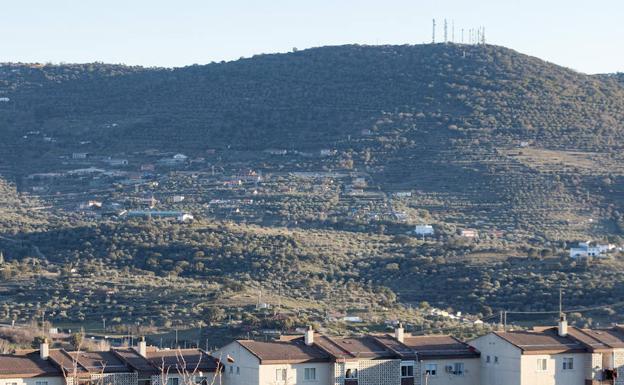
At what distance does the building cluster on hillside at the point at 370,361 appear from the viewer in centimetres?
4256

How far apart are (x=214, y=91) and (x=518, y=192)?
4029 centimetres

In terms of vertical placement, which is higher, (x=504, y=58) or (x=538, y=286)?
(x=504, y=58)

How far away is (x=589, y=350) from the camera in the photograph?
45.5 meters

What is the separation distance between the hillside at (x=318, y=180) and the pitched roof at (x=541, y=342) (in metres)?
20.3

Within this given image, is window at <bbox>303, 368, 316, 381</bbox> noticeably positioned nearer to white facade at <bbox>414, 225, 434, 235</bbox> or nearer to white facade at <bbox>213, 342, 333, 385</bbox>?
white facade at <bbox>213, 342, 333, 385</bbox>

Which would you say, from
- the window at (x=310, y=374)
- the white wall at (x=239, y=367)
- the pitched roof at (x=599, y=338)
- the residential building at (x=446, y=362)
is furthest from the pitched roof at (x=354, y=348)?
the pitched roof at (x=599, y=338)

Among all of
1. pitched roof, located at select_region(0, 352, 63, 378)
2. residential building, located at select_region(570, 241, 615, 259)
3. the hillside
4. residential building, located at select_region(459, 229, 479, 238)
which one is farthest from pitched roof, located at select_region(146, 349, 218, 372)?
residential building, located at select_region(459, 229, 479, 238)

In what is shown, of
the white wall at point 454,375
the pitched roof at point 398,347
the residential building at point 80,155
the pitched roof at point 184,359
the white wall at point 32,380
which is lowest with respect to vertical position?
the white wall at point 454,375

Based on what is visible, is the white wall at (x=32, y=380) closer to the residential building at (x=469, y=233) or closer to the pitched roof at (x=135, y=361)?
the pitched roof at (x=135, y=361)

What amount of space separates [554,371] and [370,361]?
511cm

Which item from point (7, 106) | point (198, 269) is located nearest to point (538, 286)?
point (198, 269)

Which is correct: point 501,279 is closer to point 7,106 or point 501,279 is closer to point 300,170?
point 300,170

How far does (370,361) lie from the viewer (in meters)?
44.3

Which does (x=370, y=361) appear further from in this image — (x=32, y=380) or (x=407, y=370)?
(x=32, y=380)
